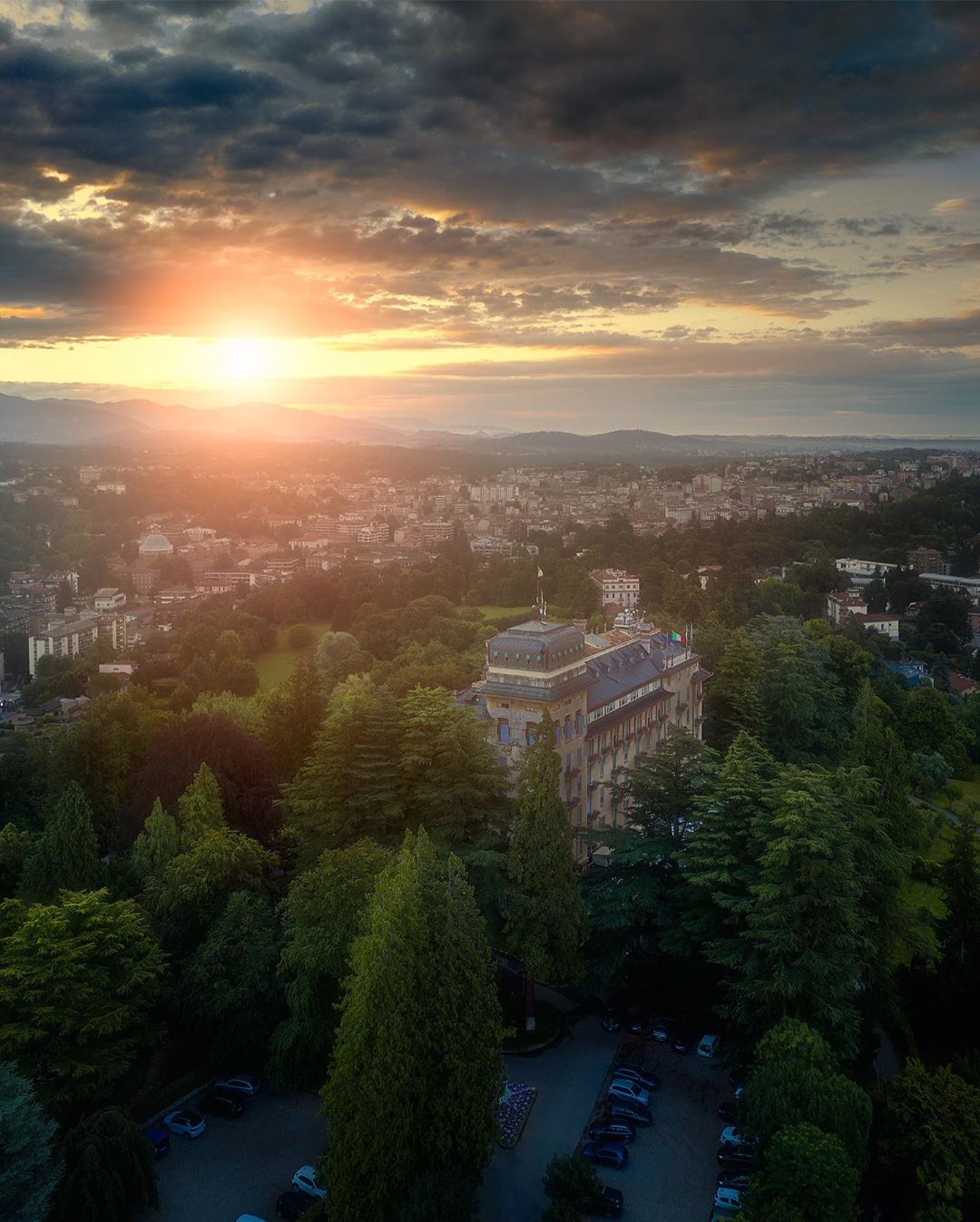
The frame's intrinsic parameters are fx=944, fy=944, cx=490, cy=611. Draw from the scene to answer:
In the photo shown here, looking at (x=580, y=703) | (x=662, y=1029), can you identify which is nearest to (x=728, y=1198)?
(x=662, y=1029)

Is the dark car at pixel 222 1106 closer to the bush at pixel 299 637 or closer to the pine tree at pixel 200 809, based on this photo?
the pine tree at pixel 200 809

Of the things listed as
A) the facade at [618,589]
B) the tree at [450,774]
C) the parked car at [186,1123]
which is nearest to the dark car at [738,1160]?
the tree at [450,774]

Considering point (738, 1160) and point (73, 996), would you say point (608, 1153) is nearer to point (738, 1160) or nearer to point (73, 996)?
point (738, 1160)

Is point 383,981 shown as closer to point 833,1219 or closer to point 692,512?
point 833,1219

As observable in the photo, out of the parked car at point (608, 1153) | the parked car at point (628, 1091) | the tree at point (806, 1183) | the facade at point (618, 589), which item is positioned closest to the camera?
the tree at point (806, 1183)

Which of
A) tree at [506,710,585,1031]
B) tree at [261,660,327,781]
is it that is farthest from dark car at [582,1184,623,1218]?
tree at [261,660,327,781]

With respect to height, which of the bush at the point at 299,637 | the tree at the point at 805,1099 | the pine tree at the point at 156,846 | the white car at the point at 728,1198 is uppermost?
the pine tree at the point at 156,846
